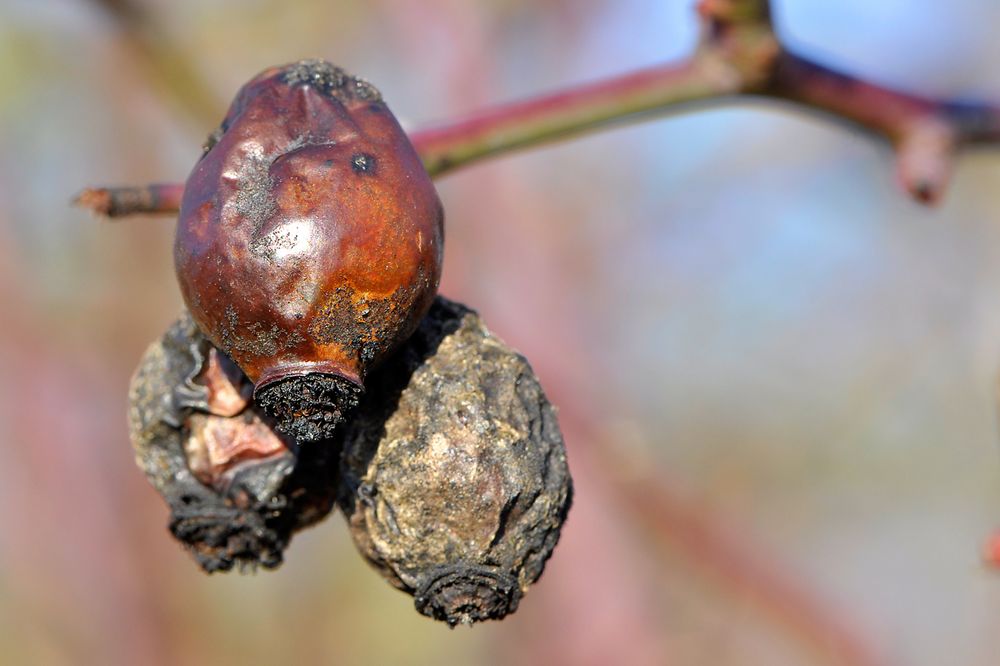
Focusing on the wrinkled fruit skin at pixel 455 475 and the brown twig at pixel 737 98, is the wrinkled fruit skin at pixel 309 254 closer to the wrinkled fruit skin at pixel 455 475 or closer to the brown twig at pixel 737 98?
the wrinkled fruit skin at pixel 455 475

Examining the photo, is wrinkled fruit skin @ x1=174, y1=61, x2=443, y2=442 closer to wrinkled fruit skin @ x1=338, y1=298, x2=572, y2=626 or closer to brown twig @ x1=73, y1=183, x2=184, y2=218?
wrinkled fruit skin @ x1=338, y1=298, x2=572, y2=626

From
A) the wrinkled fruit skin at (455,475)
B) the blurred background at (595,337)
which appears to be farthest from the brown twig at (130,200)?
the blurred background at (595,337)

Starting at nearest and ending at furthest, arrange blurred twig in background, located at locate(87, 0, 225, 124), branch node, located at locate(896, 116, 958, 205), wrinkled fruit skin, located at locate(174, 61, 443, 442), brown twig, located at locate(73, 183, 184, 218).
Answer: wrinkled fruit skin, located at locate(174, 61, 443, 442) < brown twig, located at locate(73, 183, 184, 218) < branch node, located at locate(896, 116, 958, 205) < blurred twig in background, located at locate(87, 0, 225, 124)

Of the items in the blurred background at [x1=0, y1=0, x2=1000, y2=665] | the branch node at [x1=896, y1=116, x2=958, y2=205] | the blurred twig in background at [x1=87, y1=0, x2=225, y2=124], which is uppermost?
the blurred twig in background at [x1=87, y1=0, x2=225, y2=124]

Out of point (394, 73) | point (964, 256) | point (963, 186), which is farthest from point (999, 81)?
point (394, 73)

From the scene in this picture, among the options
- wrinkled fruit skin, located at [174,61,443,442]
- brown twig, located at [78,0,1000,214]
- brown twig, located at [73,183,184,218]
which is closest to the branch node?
brown twig, located at [78,0,1000,214]
